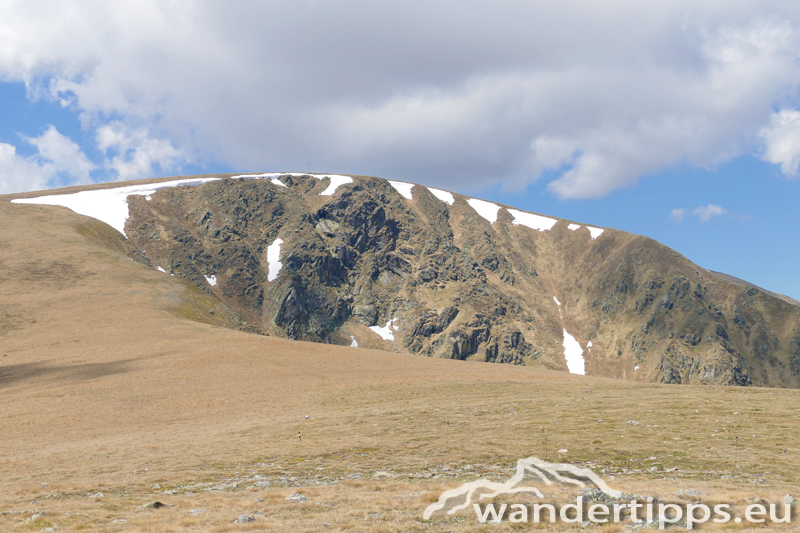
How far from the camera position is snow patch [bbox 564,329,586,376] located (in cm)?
16906

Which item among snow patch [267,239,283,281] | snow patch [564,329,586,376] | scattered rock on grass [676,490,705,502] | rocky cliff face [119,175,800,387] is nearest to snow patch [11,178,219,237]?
rocky cliff face [119,175,800,387]

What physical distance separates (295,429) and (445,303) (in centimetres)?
14982

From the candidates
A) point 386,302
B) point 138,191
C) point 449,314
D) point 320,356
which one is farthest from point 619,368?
point 138,191

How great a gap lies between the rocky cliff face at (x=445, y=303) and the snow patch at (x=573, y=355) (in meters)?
2.40

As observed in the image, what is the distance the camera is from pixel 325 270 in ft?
609

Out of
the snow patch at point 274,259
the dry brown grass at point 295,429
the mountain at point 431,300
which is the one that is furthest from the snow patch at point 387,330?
the dry brown grass at point 295,429

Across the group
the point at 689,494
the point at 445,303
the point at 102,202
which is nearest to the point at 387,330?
the point at 445,303

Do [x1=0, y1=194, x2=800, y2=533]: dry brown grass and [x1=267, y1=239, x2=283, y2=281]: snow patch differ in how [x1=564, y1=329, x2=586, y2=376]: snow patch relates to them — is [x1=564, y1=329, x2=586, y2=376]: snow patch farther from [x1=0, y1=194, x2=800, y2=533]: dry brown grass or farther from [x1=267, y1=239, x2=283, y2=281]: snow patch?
[x1=267, y1=239, x2=283, y2=281]: snow patch

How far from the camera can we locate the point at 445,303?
182 m

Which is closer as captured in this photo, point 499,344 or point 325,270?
point 499,344

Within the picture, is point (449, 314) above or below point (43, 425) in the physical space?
above

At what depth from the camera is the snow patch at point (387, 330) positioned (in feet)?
559

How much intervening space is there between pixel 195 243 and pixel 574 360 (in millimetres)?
148121

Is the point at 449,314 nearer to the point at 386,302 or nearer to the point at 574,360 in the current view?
the point at 386,302
